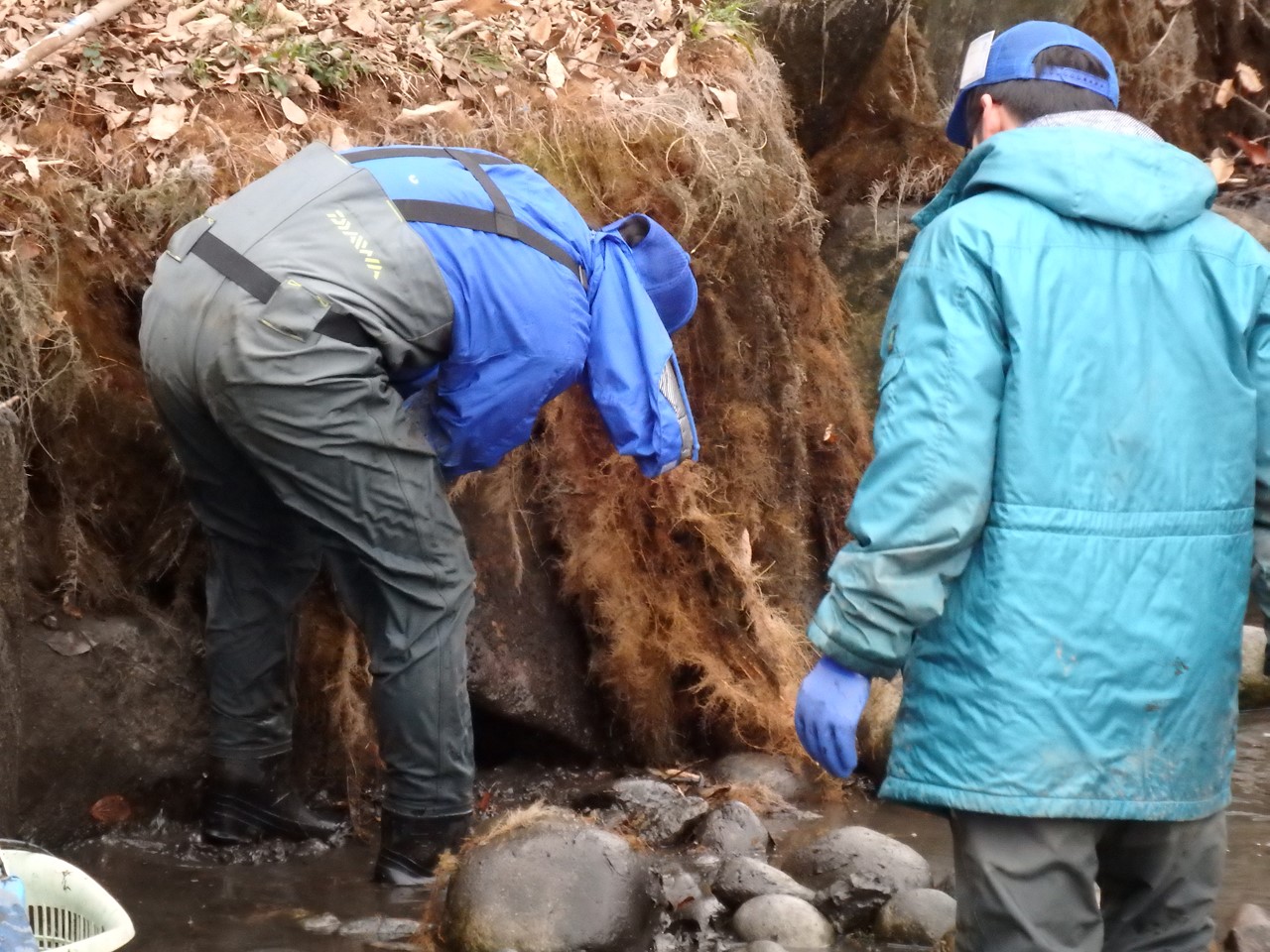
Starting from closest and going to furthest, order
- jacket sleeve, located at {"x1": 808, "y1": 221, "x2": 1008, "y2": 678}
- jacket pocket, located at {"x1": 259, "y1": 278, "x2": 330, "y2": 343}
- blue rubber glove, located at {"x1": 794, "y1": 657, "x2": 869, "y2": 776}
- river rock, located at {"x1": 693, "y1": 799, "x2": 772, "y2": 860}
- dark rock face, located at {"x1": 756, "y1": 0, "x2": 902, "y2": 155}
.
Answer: jacket sleeve, located at {"x1": 808, "y1": 221, "x2": 1008, "y2": 678}
blue rubber glove, located at {"x1": 794, "y1": 657, "x2": 869, "y2": 776}
jacket pocket, located at {"x1": 259, "y1": 278, "x2": 330, "y2": 343}
river rock, located at {"x1": 693, "y1": 799, "x2": 772, "y2": 860}
dark rock face, located at {"x1": 756, "y1": 0, "x2": 902, "y2": 155}

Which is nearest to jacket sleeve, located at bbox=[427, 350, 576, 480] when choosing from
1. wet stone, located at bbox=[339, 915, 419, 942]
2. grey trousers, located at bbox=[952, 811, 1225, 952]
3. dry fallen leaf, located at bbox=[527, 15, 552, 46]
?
wet stone, located at bbox=[339, 915, 419, 942]

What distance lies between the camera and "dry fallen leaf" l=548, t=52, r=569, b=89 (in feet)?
18.8

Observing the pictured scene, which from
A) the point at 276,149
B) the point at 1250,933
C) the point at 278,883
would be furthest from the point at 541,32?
the point at 1250,933

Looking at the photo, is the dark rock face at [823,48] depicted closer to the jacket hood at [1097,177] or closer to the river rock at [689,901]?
A: the river rock at [689,901]

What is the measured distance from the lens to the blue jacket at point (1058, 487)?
248 centimetres

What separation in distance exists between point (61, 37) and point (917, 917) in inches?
153

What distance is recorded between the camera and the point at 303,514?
3.83 meters

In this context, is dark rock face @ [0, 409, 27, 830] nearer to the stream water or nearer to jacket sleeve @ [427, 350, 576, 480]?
the stream water

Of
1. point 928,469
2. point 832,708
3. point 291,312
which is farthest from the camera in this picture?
point 291,312

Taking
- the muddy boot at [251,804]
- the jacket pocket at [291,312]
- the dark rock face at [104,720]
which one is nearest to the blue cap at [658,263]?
the jacket pocket at [291,312]

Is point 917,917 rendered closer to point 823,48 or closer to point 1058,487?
point 1058,487

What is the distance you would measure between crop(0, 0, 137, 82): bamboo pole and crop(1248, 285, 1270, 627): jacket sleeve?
3912mm

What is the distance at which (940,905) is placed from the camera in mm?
4027

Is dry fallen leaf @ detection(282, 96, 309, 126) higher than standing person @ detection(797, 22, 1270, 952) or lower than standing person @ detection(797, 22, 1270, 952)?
higher
